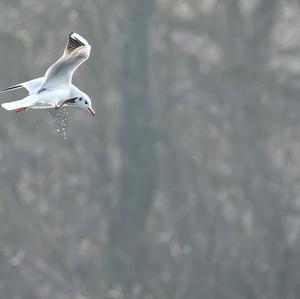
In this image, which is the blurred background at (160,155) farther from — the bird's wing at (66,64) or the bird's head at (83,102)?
the bird's head at (83,102)

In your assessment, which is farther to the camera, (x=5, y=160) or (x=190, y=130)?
(x=190, y=130)

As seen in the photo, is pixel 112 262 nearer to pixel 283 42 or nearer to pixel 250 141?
pixel 250 141

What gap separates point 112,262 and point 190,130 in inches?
82.2

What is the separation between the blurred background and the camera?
1833cm

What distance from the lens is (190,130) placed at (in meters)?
19.6

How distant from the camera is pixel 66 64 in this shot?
10.7 m

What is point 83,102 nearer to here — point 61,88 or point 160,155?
point 61,88

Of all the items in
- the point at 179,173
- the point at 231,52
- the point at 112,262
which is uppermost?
the point at 231,52

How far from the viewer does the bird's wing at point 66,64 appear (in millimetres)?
10539

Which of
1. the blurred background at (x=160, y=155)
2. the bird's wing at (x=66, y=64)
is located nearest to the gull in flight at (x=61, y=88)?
the bird's wing at (x=66, y=64)

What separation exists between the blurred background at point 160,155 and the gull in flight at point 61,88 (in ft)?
23.5

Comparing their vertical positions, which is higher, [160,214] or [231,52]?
[231,52]

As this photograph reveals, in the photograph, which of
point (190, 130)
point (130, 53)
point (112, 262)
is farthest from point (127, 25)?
point (112, 262)

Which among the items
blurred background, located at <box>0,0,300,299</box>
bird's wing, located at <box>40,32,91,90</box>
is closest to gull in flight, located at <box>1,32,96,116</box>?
bird's wing, located at <box>40,32,91,90</box>
